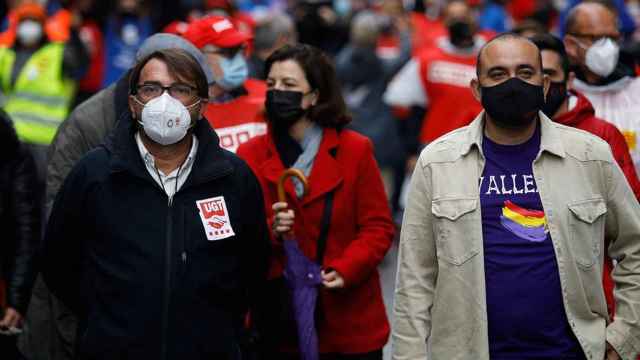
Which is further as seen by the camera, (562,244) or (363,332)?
(363,332)

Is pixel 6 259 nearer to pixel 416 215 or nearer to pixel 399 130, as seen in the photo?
pixel 416 215

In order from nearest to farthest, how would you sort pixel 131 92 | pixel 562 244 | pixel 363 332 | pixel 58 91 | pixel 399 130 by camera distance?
pixel 562 244, pixel 131 92, pixel 363 332, pixel 58 91, pixel 399 130

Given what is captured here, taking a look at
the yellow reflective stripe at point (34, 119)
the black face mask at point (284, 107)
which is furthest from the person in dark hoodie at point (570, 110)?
the yellow reflective stripe at point (34, 119)

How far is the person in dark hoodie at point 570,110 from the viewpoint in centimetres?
588

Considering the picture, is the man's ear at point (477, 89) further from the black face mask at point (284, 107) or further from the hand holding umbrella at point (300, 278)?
the black face mask at point (284, 107)

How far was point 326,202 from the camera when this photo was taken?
→ 6141mm

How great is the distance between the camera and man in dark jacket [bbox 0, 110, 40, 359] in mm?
6238

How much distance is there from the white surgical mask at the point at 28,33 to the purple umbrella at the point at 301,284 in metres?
5.81

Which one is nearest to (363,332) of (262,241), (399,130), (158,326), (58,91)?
(262,241)

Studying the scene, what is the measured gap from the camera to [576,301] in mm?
4914

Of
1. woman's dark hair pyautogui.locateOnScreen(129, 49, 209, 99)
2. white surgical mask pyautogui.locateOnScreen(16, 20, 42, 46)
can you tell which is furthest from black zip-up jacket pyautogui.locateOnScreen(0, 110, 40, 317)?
white surgical mask pyautogui.locateOnScreen(16, 20, 42, 46)

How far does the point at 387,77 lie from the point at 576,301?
8435 millimetres

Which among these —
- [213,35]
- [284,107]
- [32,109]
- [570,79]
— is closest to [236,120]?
[213,35]

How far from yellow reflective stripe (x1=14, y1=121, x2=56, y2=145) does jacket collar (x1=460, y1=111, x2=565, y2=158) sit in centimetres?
565
